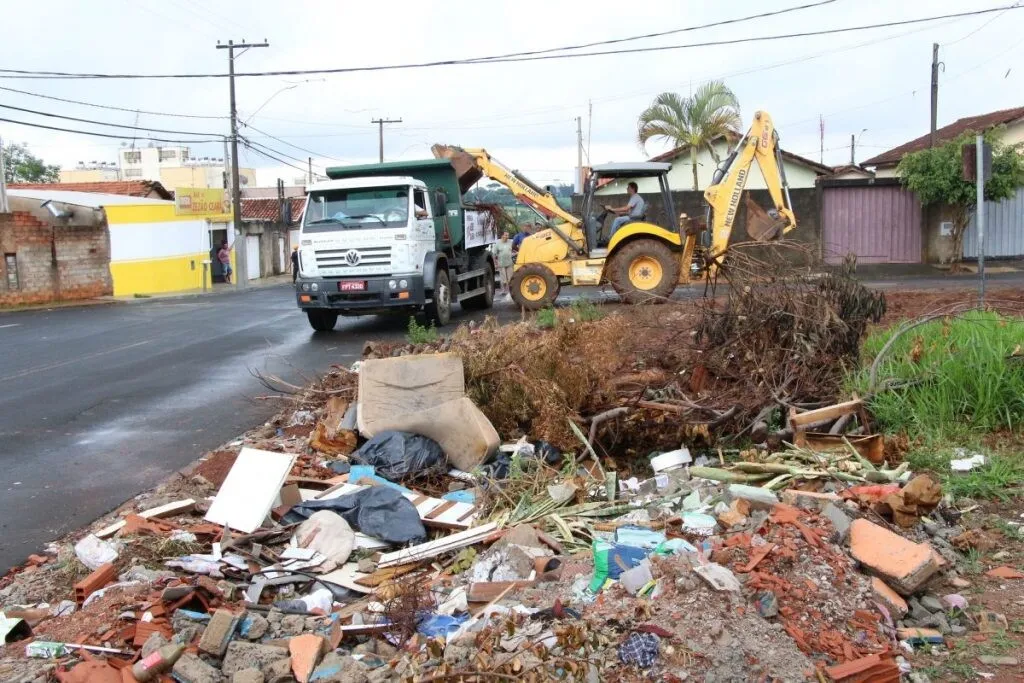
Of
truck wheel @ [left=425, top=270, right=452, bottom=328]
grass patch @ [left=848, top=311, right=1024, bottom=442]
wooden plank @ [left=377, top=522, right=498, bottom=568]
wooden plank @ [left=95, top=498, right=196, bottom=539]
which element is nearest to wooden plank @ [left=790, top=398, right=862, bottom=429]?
grass patch @ [left=848, top=311, right=1024, bottom=442]

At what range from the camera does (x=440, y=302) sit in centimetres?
1662

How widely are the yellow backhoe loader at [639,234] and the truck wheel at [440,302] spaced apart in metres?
1.75

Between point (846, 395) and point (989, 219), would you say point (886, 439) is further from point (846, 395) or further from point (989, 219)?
point (989, 219)

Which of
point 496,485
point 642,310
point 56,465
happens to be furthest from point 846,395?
point 56,465

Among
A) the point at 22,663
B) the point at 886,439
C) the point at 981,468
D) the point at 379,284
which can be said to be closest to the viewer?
the point at 22,663

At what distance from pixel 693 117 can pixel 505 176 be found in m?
13.2

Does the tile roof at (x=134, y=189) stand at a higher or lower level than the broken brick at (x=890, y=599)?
higher

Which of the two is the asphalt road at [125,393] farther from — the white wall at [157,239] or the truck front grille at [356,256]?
the white wall at [157,239]

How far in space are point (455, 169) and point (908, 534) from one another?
46.7 feet

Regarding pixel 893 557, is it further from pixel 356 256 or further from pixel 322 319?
pixel 322 319

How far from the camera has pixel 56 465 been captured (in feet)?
26.1

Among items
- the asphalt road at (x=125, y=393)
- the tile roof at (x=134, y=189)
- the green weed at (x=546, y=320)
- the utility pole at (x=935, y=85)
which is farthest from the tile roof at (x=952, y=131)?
the tile roof at (x=134, y=189)

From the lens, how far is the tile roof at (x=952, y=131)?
29.5m

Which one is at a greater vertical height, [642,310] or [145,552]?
[642,310]
